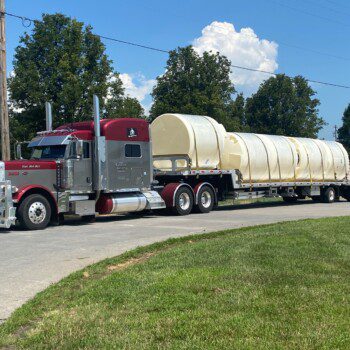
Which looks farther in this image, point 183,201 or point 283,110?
point 283,110

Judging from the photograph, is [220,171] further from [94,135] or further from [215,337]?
[215,337]

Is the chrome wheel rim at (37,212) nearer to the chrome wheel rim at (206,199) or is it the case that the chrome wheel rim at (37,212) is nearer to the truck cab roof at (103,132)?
the truck cab roof at (103,132)

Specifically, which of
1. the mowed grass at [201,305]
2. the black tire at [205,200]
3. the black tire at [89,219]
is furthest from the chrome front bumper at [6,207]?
the black tire at [205,200]

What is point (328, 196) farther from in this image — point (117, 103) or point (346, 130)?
point (346, 130)

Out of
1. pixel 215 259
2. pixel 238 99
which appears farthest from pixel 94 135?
pixel 238 99

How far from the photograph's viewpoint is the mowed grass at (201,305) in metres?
4.50

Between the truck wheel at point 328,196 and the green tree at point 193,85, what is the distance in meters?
10.5

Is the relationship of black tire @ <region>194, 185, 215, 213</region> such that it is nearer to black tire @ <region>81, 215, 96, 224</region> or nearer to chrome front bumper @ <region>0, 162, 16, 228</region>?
black tire @ <region>81, 215, 96, 224</region>

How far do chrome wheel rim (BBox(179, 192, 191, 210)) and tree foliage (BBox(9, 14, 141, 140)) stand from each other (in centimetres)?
638

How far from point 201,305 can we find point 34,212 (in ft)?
33.7

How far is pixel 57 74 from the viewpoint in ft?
72.9

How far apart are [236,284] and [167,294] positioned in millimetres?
933

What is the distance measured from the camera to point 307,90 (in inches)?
2371

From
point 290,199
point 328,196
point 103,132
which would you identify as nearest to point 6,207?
point 103,132
